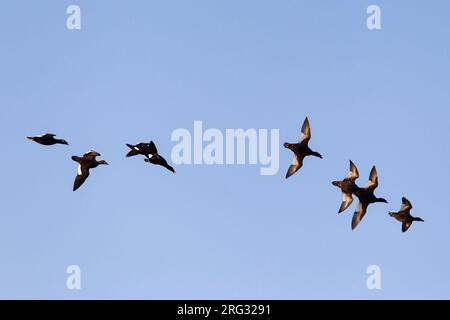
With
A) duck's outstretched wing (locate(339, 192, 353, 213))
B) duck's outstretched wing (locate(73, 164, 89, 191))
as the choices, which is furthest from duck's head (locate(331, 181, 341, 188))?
duck's outstretched wing (locate(73, 164, 89, 191))

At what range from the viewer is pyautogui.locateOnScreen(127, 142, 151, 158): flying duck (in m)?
50.0

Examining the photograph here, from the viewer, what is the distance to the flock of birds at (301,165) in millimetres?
50225

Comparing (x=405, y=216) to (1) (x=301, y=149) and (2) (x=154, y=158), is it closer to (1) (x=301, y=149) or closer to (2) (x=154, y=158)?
(1) (x=301, y=149)

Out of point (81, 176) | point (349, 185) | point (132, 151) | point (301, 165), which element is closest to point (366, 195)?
point (349, 185)

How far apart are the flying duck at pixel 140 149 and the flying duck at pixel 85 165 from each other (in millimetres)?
2695

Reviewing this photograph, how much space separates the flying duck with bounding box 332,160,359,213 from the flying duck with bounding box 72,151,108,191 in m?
12.2

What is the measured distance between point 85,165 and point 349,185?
13648 mm

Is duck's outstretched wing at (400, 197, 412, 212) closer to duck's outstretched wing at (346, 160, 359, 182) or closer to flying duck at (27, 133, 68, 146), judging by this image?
duck's outstretched wing at (346, 160, 359, 182)

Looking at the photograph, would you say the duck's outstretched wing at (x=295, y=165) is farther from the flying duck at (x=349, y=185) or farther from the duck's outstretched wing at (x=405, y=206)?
the duck's outstretched wing at (x=405, y=206)

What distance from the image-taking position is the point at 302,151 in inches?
2088

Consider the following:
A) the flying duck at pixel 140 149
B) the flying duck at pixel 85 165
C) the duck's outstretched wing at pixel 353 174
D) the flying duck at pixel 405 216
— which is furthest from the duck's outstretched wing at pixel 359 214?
the flying duck at pixel 85 165
